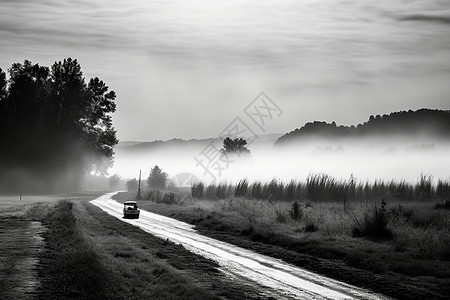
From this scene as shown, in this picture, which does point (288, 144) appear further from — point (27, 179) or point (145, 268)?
point (145, 268)

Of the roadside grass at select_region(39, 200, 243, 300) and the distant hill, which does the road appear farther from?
the distant hill

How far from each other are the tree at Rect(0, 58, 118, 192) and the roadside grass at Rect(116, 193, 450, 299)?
66.0m

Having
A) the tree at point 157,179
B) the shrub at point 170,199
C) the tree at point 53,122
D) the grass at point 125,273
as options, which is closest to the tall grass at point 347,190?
the shrub at point 170,199

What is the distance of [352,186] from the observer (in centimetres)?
4872

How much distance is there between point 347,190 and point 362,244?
25.1m

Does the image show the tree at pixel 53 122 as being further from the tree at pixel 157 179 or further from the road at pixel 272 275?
the road at pixel 272 275

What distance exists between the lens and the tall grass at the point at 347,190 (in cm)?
4688

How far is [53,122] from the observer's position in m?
99.4

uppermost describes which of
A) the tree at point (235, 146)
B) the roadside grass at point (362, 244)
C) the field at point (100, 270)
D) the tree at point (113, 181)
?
the tree at point (235, 146)

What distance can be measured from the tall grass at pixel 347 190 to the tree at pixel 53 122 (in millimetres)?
48125

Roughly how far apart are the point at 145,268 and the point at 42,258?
12.0 ft

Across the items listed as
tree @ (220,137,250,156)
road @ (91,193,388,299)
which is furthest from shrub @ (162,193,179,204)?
tree @ (220,137,250,156)

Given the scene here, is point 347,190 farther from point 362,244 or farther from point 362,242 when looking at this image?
point 362,244

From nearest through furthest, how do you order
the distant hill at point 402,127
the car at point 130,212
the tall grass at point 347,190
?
the tall grass at point 347,190
the car at point 130,212
the distant hill at point 402,127
